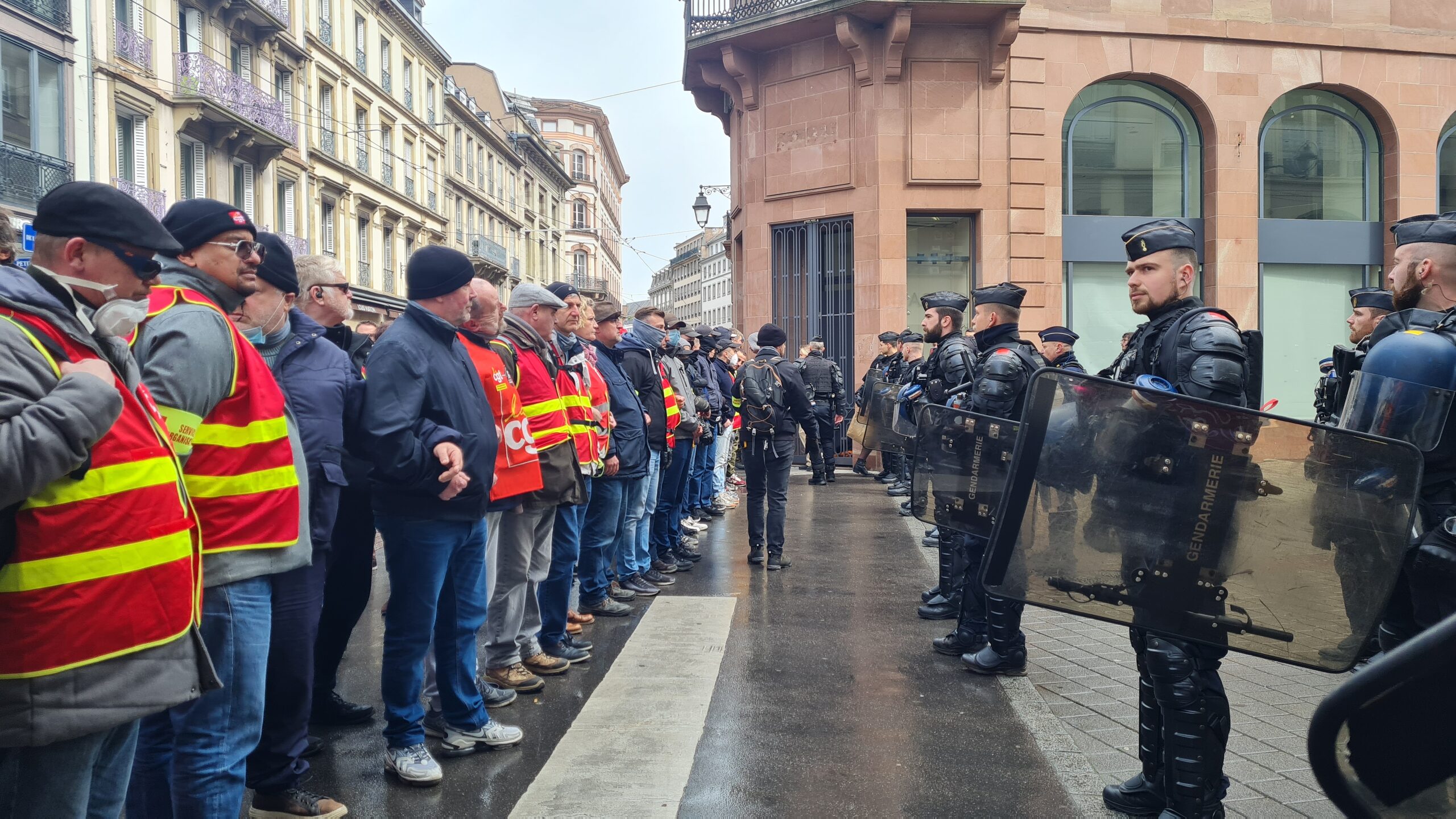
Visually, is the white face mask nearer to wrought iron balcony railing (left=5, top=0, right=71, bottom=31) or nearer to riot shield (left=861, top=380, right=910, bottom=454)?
riot shield (left=861, top=380, right=910, bottom=454)

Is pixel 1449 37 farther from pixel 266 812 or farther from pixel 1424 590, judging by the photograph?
pixel 266 812

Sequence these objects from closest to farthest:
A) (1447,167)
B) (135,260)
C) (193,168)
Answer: (135,260) → (1447,167) → (193,168)

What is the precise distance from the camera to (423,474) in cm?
376

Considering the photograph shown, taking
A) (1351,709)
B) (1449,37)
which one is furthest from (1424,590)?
(1449,37)

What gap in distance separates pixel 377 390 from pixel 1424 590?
3.53 meters

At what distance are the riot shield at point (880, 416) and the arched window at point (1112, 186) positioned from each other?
4664 millimetres

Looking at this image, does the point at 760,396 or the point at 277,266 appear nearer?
the point at 277,266

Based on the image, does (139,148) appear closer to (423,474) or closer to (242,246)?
(423,474)

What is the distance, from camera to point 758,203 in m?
18.2

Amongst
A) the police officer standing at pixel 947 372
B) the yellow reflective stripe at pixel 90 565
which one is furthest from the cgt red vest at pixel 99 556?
the police officer standing at pixel 947 372

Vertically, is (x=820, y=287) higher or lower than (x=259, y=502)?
higher

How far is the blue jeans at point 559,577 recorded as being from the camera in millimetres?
5621

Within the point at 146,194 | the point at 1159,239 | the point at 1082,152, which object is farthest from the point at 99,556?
the point at 146,194

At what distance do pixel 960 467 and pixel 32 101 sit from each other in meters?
21.0
